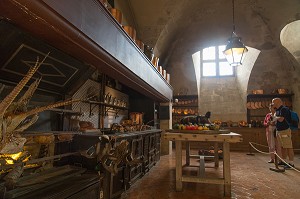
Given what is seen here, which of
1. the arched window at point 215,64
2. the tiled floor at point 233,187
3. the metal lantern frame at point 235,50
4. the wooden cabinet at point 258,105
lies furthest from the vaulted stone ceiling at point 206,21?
the tiled floor at point 233,187

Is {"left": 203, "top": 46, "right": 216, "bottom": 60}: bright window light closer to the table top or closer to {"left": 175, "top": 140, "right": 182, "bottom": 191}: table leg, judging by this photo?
the table top

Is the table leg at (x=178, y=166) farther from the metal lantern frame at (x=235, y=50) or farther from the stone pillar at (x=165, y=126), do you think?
the stone pillar at (x=165, y=126)

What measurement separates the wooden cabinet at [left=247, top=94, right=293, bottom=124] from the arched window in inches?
64.1

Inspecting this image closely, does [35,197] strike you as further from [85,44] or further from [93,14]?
[93,14]

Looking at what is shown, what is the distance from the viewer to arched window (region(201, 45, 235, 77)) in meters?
9.82

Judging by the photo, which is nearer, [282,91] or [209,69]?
[282,91]

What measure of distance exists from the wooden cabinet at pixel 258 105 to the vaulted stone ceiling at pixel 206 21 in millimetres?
2176

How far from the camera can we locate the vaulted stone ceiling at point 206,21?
226 inches

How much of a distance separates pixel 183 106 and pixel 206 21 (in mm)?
3976

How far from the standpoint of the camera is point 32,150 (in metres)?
2.10

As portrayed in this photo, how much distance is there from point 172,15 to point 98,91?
352 cm

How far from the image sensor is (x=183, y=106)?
9.54 metres

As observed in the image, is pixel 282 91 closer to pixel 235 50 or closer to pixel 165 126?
pixel 165 126

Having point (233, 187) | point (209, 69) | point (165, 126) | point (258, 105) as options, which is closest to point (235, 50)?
point (233, 187)
